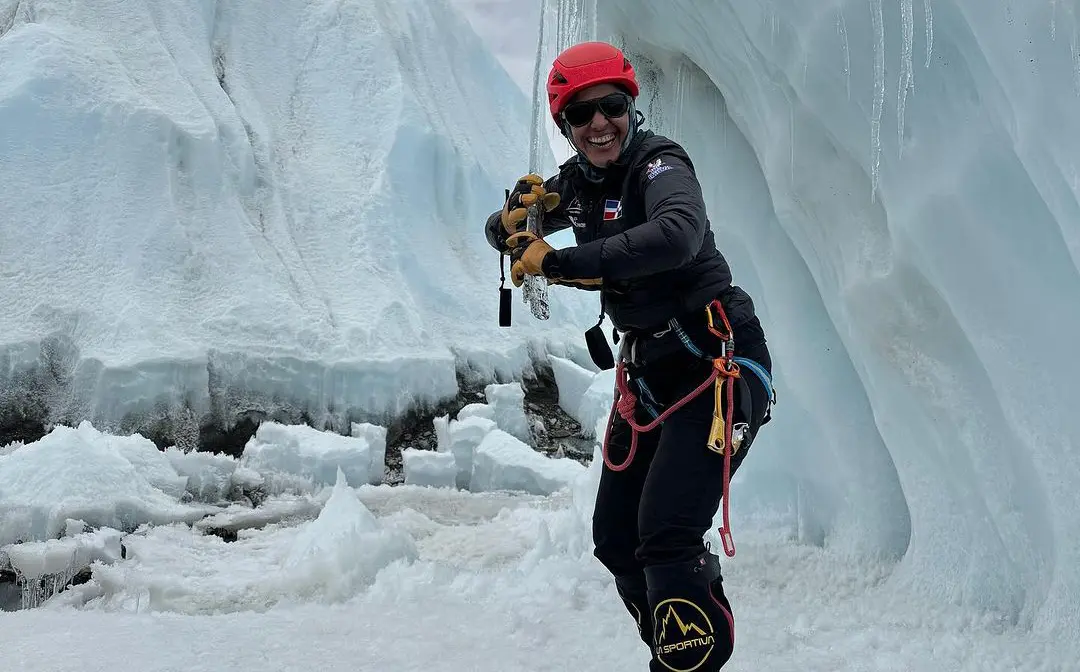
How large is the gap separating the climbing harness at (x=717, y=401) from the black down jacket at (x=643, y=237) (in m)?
0.07

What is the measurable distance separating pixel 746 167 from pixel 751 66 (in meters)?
1.08

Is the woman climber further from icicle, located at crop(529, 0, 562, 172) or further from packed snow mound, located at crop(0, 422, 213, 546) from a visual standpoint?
packed snow mound, located at crop(0, 422, 213, 546)

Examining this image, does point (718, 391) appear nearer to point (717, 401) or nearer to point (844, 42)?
point (717, 401)

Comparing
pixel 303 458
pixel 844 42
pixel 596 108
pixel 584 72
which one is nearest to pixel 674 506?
pixel 596 108

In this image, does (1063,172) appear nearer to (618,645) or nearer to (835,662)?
(835,662)

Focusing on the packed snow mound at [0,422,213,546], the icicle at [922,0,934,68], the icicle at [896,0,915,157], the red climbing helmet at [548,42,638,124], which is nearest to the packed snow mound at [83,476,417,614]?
the packed snow mound at [0,422,213,546]

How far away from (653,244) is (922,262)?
2.21 meters

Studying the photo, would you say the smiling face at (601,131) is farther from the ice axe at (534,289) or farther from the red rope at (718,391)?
the red rope at (718,391)

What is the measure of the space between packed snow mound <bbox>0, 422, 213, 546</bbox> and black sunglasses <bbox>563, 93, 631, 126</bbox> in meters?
7.85

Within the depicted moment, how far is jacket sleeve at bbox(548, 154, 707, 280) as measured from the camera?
7.14ft

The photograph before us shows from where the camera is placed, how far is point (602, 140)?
8.56 feet

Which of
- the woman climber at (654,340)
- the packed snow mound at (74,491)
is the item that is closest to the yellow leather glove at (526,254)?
the woman climber at (654,340)

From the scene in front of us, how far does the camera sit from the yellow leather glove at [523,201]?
272cm

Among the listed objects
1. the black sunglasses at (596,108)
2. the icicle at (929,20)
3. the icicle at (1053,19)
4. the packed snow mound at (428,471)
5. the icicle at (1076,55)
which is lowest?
the packed snow mound at (428,471)
